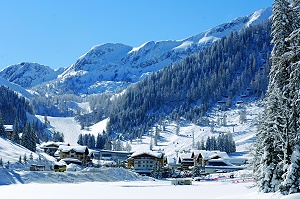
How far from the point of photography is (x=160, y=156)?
124m

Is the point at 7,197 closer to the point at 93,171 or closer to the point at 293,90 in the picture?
the point at 293,90

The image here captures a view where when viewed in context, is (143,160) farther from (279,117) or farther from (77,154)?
(279,117)

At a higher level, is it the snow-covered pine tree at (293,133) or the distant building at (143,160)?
the snow-covered pine tree at (293,133)

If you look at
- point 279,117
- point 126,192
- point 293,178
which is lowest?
point 126,192

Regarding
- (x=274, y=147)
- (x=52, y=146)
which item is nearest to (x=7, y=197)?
(x=274, y=147)

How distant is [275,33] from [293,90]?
21.6ft

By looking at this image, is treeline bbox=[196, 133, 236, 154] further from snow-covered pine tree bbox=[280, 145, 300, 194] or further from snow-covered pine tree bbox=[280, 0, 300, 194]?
snow-covered pine tree bbox=[280, 145, 300, 194]

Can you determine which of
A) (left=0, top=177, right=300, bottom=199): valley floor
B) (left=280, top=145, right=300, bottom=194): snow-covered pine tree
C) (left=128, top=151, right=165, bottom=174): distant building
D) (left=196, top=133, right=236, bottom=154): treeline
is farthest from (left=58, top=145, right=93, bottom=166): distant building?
(left=280, top=145, right=300, bottom=194): snow-covered pine tree

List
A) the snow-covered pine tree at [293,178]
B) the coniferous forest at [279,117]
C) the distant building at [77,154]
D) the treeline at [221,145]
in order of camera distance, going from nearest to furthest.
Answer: the snow-covered pine tree at [293,178], the coniferous forest at [279,117], the distant building at [77,154], the treeline at [221,145]

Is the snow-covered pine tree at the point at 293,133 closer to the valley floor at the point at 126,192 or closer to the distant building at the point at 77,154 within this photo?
the valley floor at the point at 126,192

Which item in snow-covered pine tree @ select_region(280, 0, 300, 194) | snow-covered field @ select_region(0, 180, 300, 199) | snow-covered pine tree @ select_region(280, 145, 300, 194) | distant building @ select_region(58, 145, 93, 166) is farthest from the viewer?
distant building @ select_region(58, 145, 93, 166)

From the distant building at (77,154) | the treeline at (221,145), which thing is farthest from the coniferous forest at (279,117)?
the treeline at (221,145)

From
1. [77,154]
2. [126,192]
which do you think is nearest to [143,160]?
[77,154]

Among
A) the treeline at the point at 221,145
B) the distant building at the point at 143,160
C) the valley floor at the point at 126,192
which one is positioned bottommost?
the distant building at the point at 143,160
